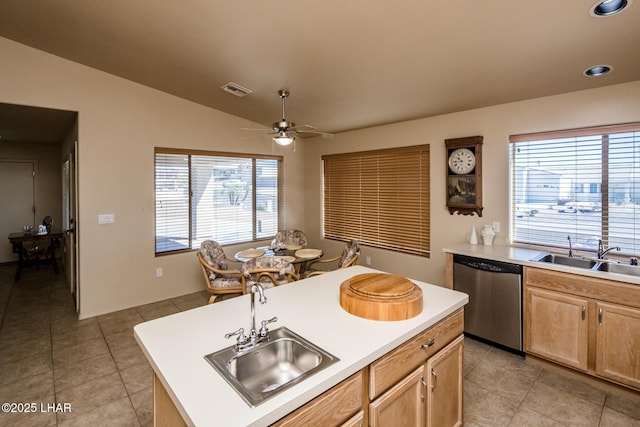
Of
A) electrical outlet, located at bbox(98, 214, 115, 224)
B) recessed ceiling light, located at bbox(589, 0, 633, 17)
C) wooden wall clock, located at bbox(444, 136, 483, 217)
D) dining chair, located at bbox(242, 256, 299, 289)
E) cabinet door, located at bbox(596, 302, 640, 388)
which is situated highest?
recessed ceiling light, located at bbox(589, 0, 633, 17)

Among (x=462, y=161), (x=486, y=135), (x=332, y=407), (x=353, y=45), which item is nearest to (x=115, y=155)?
(x=353, y=45)

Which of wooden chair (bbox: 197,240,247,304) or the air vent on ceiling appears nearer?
wooden chair (bbox: 197,240,247,304)

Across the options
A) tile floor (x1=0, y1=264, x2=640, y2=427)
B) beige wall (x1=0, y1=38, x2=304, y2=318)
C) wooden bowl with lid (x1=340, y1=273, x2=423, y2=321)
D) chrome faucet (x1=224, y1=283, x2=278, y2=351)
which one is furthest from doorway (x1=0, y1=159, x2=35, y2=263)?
wooden bowl with lid (x1=340, y1=273, x2=423, y2=321)

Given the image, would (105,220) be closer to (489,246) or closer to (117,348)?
(117,348)

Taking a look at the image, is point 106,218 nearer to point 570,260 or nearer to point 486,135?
point 486,135

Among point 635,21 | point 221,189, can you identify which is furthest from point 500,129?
point 221,189

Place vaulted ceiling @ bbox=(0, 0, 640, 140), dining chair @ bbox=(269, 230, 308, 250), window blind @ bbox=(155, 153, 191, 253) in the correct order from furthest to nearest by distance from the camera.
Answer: dining chair @ bbox=(269, 230, 308, 250) < window blind @ bbox=(155, 153, 191, 253) < vaulted ceiling @ bbox=(0, 0, 640, 140)

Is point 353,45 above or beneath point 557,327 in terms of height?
above

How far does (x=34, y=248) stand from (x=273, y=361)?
24.4 feet

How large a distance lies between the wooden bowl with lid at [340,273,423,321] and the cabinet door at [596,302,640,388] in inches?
71.2

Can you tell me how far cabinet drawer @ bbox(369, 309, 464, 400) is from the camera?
4.37ft

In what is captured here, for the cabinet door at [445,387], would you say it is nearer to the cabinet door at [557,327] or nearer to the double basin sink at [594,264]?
the cabinet door at [557,327]

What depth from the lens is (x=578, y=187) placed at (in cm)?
308

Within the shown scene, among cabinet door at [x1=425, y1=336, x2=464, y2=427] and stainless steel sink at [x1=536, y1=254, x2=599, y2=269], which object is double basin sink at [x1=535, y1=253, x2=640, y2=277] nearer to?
stainless steel sink at [x1=536, y1=254, x2=599, y2=269]
